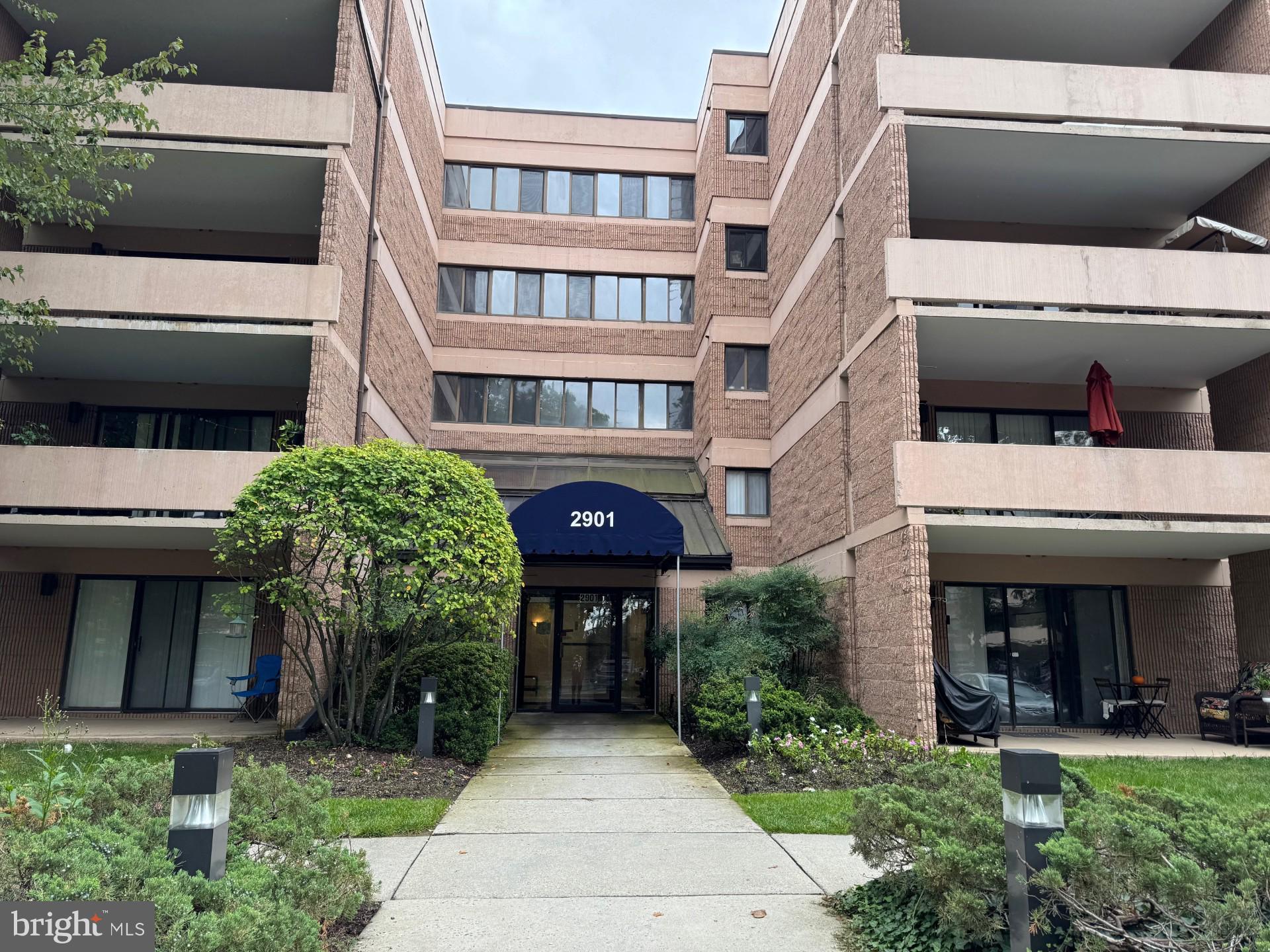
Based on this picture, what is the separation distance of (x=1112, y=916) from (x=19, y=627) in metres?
17.5

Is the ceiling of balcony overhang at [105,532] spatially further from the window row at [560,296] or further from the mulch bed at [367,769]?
the window row at [560,296]

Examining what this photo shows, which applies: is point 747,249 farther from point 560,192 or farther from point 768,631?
point 768,631

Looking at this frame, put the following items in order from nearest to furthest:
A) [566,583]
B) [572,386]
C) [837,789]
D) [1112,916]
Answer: [1112,916], [837,789], [566,583], [572,386]

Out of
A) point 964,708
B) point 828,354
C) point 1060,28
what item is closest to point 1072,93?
point 1060,28

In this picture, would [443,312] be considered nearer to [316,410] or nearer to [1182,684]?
[316,410]

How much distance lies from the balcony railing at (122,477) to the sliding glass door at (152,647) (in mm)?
3437

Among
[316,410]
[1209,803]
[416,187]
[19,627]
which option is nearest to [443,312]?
[416,187]

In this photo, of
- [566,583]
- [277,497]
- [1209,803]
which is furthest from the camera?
[566,583]

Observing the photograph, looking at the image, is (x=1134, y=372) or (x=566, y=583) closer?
(x=1134, y=372)

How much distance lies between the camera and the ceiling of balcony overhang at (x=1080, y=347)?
12.7 meters

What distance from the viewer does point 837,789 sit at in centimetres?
944

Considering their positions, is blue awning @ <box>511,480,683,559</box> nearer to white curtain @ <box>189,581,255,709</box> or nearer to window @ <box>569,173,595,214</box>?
white curtain @ <box>189,581,255,709</box>

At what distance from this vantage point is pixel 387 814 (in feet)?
26.0

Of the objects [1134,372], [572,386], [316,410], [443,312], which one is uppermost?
[443,312]
